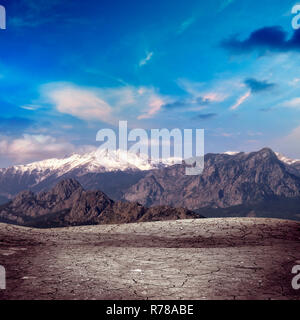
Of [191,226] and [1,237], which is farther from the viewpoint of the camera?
[191,226]

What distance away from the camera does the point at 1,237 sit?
16.1 metres

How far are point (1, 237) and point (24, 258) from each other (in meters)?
5.26

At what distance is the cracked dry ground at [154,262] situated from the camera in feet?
27.0

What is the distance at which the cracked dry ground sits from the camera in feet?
27.0

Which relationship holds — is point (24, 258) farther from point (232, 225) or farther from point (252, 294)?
point (232, 225)

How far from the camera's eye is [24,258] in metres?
12.0

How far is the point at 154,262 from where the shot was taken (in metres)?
11.8

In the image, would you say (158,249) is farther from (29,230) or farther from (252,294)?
(29,230)
